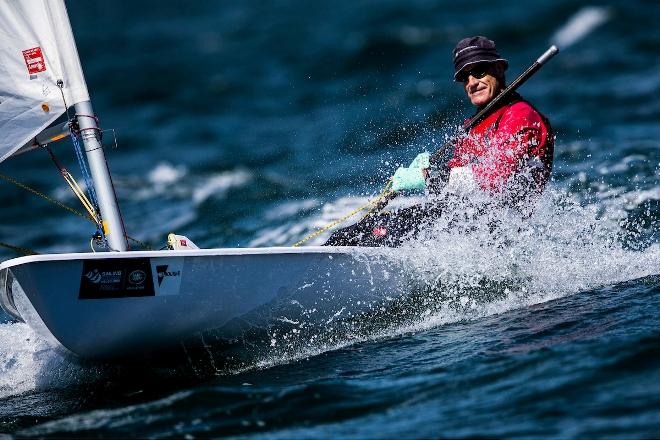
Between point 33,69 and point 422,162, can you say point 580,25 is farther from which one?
point 33,69

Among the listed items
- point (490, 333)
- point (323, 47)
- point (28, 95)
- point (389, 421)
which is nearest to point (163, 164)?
point (323, 47)

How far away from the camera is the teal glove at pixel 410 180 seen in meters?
5.57

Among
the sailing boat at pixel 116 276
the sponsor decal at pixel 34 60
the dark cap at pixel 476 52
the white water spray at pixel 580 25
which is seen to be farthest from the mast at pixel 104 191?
the white water spray at pixel 580 25

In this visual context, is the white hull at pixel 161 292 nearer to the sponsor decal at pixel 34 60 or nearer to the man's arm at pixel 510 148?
the man's arm at pixel 510 148

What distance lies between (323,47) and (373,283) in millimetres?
13915

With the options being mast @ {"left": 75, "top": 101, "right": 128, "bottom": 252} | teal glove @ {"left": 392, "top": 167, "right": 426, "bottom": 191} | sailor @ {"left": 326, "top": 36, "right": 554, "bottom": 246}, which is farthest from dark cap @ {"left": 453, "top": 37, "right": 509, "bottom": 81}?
mast @ {"left": 75, "top": 101, "right": 128, "bottom": 252}

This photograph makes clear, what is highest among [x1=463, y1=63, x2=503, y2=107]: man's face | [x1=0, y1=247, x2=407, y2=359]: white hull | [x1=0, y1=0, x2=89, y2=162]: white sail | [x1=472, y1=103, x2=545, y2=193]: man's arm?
[x1=0, y1=0, x2=89, y2=162]: white sail

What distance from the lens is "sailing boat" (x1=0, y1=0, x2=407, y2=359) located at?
4352 millimetres

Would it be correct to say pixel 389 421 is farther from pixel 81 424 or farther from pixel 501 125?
pixel 501 125

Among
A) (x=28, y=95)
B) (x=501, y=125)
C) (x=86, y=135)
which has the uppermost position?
(x=28, y=95)

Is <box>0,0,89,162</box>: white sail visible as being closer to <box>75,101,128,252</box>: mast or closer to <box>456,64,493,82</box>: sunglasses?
<box>75,101,128,252</box>: mast

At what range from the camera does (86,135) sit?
4.89m

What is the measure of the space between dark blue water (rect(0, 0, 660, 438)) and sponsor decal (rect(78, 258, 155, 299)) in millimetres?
480

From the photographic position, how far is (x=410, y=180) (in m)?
5.59
